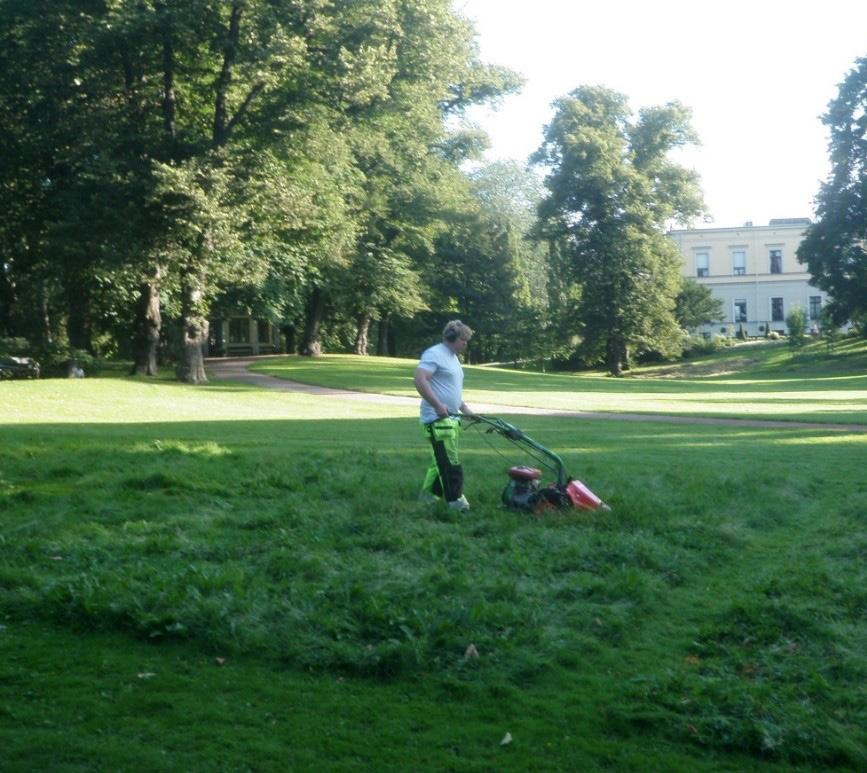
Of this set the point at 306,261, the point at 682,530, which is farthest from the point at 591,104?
the point at 682,530

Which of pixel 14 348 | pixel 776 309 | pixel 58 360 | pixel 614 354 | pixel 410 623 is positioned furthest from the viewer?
pixel 776 309

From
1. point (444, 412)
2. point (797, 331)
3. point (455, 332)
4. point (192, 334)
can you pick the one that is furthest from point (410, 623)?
point (797, 331)

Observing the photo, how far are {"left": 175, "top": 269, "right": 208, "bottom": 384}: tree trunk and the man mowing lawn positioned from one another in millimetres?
26466

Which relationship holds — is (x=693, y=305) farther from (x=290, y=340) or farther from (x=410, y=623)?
(x=410, y=623)

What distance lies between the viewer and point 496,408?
31531mm

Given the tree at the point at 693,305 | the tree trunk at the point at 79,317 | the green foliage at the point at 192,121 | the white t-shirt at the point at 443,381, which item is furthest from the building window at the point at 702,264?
the white t-shirt at the point at 443,381

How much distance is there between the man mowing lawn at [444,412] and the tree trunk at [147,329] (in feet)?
97.2

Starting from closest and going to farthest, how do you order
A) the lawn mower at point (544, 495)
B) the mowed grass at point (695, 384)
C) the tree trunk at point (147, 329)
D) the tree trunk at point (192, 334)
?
the lawn mower at point (544, 495) < the mowed grass at point (695, 384) < the tree trunk at point (192, 334) < the tree trunk at point (147, 329)

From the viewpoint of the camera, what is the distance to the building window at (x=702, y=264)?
10269 cm

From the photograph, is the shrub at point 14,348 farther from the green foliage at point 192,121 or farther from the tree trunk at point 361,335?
the tree trunk at point 361,335

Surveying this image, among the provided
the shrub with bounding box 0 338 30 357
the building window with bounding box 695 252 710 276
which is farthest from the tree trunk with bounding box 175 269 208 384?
the building window with bounding box 695 252 710 276

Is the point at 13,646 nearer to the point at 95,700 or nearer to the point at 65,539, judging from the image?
the point at 95,700

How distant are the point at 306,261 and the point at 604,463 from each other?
33.3 meters

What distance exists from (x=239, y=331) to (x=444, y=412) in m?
71.9
